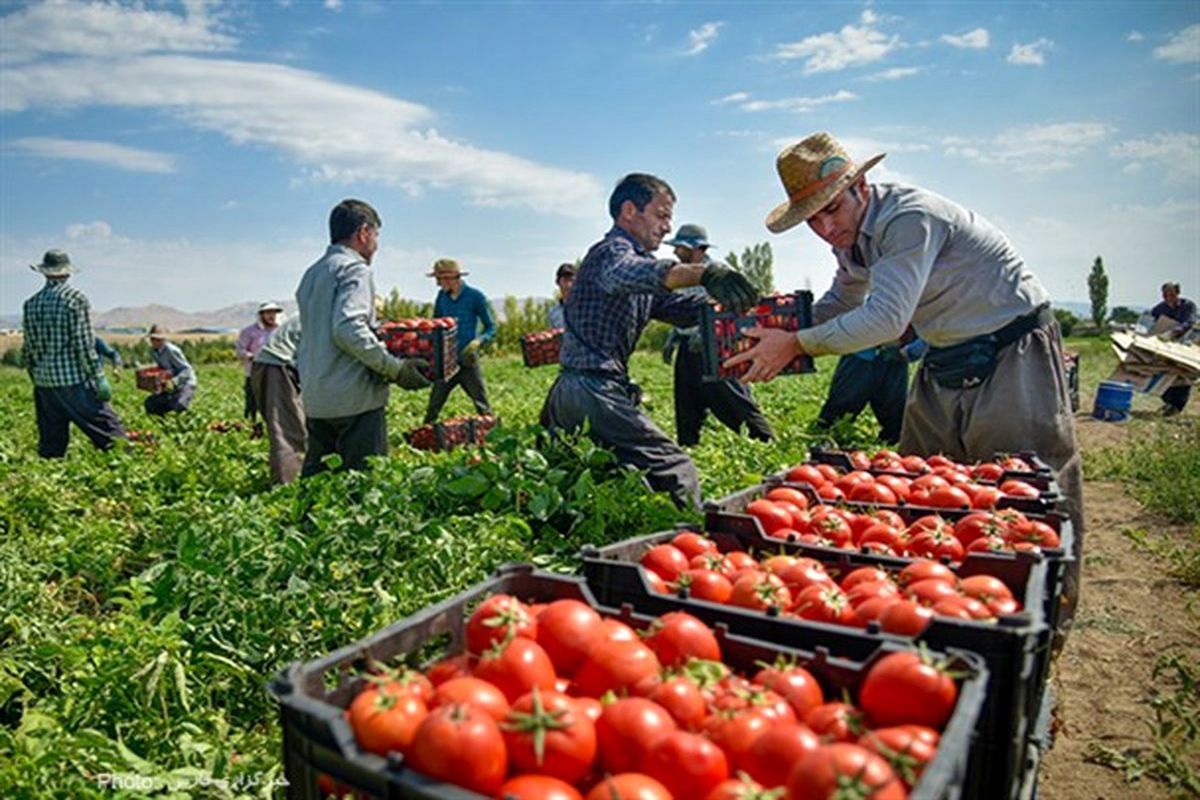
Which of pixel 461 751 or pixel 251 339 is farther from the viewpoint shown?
pixel 251 339

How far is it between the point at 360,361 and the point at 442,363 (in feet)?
2.07

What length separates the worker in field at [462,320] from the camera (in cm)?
950

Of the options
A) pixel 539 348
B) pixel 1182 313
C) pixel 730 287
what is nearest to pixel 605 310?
pixel 730 287

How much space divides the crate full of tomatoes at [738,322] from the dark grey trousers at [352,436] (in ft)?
8.19

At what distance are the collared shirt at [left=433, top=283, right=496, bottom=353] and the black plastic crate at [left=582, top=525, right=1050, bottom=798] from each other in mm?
7906

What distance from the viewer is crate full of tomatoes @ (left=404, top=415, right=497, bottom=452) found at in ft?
27.3

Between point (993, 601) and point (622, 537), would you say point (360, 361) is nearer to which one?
point (622, 537)

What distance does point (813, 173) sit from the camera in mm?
3604

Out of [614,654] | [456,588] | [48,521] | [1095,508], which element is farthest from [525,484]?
[1095,508]

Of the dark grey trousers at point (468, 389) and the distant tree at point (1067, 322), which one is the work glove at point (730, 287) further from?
the distant tree at point (1067, 322)

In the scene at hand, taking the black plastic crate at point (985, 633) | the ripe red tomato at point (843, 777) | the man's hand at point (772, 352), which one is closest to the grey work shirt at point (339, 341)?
the man's hand at point (772, 352)

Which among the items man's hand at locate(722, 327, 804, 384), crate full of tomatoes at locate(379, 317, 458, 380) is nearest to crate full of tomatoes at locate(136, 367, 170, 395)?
crate full of tomatoes at locate(379, 317, 458, 380)

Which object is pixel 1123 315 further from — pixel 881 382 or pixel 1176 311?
pixel 881 382

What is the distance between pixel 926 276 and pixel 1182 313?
613 inches
